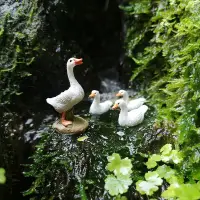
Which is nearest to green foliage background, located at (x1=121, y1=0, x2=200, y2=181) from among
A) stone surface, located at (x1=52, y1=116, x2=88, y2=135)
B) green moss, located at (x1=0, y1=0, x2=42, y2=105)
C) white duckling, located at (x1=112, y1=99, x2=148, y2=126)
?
white duckling, located at (x1=112, y1=99, x2=148, y2=126)

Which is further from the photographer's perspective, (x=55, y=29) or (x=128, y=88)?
(x=128, y=88)

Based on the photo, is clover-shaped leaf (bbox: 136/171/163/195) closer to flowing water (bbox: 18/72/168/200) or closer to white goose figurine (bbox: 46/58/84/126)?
flowing water (bbox: 18/72/168/200)

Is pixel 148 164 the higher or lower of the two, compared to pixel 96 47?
lower

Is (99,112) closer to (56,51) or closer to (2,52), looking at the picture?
(56,51)

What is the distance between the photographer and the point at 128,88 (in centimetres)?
305

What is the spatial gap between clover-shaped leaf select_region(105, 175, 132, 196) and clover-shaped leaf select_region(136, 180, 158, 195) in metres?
0.07

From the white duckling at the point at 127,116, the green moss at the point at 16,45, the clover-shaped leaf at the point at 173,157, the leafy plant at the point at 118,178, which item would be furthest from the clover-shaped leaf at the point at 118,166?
the green moss at the point at 16,45

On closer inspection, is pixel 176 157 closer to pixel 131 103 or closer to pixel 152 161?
pixel 152 161

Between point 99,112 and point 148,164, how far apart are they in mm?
735

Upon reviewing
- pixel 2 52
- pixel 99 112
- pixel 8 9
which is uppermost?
pixel 8 9

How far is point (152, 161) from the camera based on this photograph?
1.86 metres

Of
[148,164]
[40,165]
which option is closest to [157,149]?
[148,164]

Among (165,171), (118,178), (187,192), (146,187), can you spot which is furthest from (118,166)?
(187,192)

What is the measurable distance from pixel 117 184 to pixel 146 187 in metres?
0.17
